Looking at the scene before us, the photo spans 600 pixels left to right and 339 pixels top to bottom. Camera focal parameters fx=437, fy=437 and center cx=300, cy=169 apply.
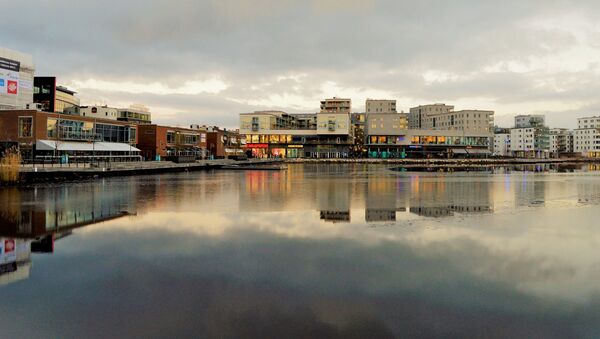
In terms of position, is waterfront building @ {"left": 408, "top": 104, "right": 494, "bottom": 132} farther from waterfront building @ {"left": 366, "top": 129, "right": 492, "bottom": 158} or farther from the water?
the water

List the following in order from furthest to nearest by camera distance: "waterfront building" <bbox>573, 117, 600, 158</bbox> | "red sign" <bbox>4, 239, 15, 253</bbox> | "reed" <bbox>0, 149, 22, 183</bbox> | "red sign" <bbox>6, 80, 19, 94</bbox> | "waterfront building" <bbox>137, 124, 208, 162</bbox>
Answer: "waterfront building" <bbox>573, 117, 600, 158</bbox>, "waterfront building" <bbox>137, 124, 208, 162</bbox>, "red sign" <bbox>6, 80, 19, 94</bbox>, "reed" <bbox>0, 149, 22, 183</bbox>, "red sign" <bbox>4, 239, 15, 253</bbox>

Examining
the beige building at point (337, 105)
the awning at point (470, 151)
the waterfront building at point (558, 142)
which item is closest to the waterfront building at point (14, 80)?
the beige building at point (337, 105)

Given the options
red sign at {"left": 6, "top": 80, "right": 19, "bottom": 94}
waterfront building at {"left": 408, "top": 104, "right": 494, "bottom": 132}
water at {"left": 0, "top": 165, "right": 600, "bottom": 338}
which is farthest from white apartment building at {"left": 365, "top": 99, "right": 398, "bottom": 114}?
water at {"left": 0, "top": 165, "right": 600, "bottom": 338}

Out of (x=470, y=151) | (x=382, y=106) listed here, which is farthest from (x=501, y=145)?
(x=382, y=106)

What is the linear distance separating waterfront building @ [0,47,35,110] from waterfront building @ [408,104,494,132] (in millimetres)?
136188

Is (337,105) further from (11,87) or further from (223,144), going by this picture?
(11,87)

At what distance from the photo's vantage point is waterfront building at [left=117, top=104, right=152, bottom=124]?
10206 cm

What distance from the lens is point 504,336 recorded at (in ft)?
22.6

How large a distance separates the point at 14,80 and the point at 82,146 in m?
15.6

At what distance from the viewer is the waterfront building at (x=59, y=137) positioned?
56000 mm

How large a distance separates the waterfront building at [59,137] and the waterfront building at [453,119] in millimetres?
127219

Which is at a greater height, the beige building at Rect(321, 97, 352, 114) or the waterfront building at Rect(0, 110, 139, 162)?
the beige building at Rect(321, 97, 352, 114)

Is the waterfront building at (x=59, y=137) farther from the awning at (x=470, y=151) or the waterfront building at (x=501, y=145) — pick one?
the waterfront building at (x=501, y=145)

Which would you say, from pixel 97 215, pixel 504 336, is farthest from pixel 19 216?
pixel 504 336
